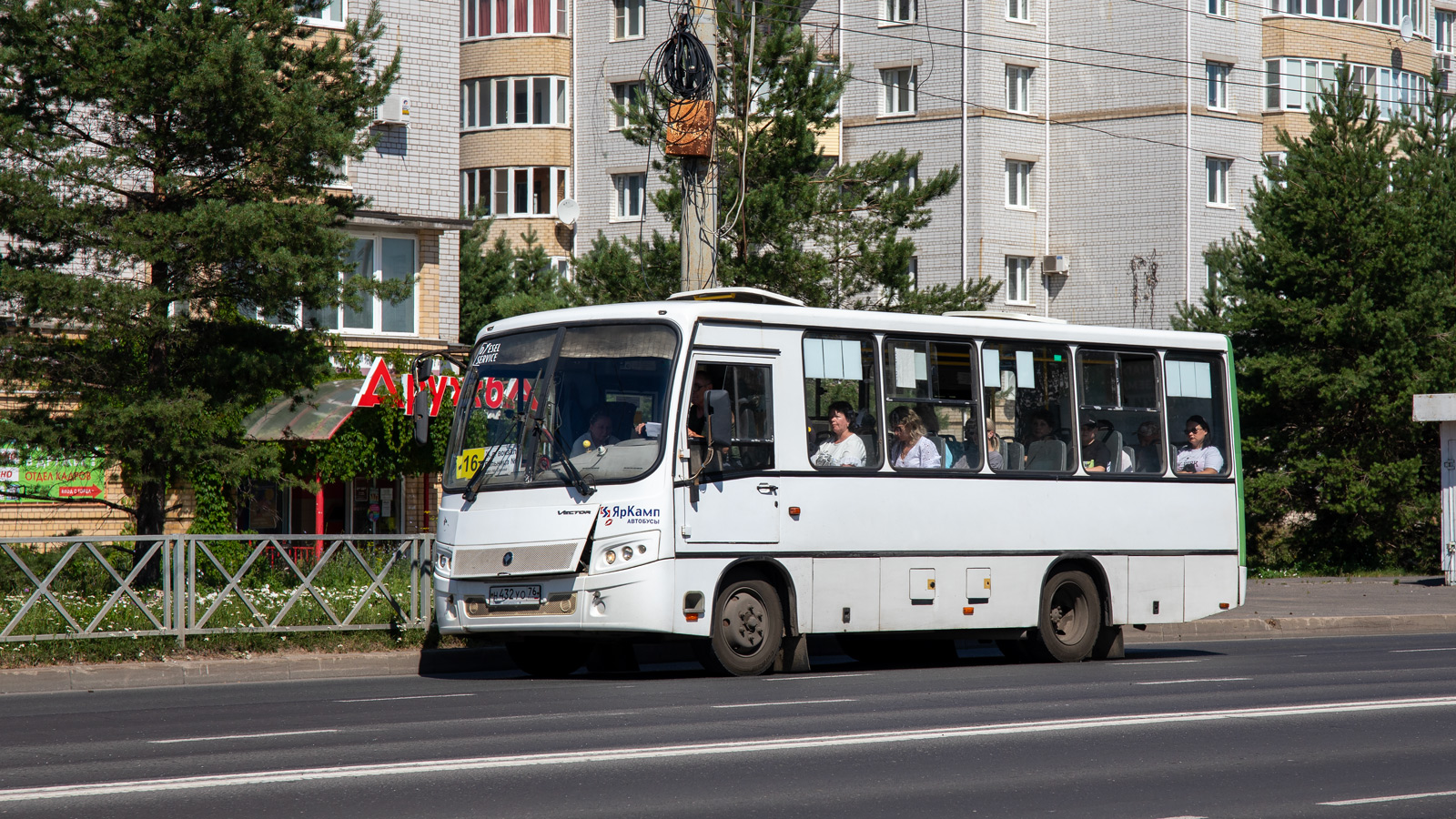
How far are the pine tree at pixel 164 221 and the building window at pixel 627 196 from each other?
33.2 metres

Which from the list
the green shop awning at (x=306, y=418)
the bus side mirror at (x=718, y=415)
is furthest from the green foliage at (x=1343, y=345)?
the bus side mirror at (x=718, y=415)

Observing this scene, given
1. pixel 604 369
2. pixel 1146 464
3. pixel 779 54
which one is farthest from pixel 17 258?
pixel 779 54

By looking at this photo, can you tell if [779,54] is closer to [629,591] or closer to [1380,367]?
[1380,367]

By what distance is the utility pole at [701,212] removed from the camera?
18.1 m

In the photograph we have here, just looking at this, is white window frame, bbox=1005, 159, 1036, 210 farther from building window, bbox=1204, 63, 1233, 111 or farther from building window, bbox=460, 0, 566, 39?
building window, bbox=460, 0, 566, 39

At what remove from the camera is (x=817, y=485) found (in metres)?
15.1

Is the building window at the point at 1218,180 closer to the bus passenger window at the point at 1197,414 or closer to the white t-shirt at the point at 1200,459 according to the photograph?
the bus passenger window at the point at 1197,414

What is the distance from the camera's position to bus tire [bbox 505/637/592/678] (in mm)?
15516

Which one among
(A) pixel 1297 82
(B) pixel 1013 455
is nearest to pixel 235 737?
(B) pixel 1013 455

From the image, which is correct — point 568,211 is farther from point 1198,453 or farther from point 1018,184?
point 1198,453

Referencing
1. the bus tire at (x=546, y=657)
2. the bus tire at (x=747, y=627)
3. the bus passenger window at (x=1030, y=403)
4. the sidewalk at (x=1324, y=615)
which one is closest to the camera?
the bus tire at (x=747, y=627)

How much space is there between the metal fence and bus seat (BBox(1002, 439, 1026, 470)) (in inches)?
222

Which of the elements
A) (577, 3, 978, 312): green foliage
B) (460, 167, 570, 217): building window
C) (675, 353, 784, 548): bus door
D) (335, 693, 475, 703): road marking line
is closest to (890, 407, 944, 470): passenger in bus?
(675, 353, 784, 548): bus door

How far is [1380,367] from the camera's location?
33656 millimetres
